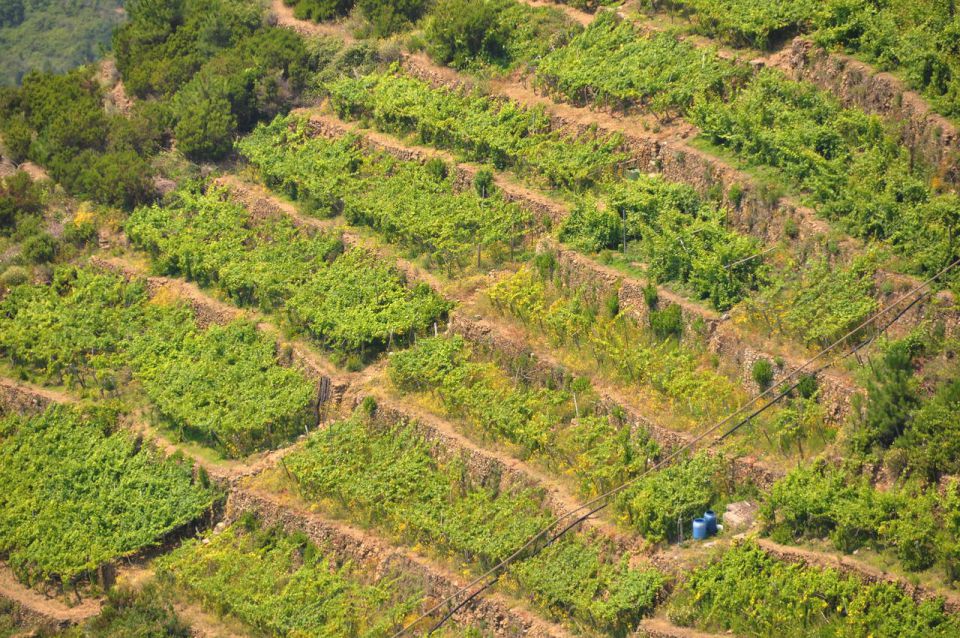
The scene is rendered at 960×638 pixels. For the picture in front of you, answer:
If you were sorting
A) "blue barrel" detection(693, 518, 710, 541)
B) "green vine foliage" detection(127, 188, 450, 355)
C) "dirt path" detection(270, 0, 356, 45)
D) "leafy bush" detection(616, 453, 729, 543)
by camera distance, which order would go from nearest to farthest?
"blue barrel" detection(693, 518, 710, 541), "leafy bush" detection(616, 453, 729, 543), "green vine foliage" detection(127, 188, 450, 355), "dirt path" detection(270, 0, 356, 45)

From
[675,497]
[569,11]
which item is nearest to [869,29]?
[569,11]

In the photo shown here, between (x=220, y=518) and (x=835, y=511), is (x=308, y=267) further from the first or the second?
(x=835, y=511)

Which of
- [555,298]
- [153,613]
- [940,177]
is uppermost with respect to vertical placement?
[940,177]

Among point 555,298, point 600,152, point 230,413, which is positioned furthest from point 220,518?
point 600,152

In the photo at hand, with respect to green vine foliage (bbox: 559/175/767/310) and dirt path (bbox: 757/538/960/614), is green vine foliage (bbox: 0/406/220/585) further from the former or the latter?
dirt path (bbox: 757/538/960/614)

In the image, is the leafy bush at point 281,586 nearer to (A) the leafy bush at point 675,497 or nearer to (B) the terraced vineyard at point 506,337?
(B) the terraced vineyard at point 506,337

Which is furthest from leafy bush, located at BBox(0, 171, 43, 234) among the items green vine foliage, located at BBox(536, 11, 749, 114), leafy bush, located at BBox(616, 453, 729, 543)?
leafy bush, located at BBox(616, 453, 729, 543)

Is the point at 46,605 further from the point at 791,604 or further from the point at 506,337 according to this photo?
the point at 791,604
